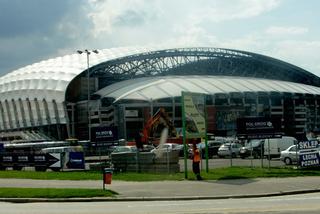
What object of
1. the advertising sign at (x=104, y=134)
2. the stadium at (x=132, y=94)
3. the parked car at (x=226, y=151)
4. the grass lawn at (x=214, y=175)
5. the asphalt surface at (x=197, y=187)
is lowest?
the asphalt surface at (x=197, y=187)

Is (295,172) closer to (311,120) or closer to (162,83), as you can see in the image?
(162,83)

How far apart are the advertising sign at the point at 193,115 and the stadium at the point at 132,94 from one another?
66.0m

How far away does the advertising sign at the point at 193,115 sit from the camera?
30984 mm

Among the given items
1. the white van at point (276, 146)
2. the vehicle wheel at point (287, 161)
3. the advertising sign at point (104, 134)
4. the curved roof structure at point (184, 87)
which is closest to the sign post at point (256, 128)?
the vehicle wheel at point (287, 161)

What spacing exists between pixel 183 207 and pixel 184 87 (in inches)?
3503

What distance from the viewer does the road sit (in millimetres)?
16359

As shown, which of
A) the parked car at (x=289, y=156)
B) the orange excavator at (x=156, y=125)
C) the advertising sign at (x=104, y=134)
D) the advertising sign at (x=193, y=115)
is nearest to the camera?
the advertising sign at (x=193, y=115)

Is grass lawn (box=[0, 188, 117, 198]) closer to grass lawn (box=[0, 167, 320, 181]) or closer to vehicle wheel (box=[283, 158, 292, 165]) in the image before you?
grass lawn (box=[0, 167, 320, 181])

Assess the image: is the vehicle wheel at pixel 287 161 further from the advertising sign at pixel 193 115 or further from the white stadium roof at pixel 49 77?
the white stadium roof at pixel 49 77

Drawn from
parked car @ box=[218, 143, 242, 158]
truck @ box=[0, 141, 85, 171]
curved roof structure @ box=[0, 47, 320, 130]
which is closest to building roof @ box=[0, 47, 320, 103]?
curved roof structure @ box=[0, 47, 320, 130]

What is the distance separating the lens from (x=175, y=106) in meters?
103

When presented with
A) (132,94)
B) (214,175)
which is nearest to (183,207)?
(214,175)

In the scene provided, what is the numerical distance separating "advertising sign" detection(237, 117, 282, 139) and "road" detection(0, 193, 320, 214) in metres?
13.9

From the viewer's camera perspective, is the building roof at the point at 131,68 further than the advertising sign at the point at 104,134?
Yes
